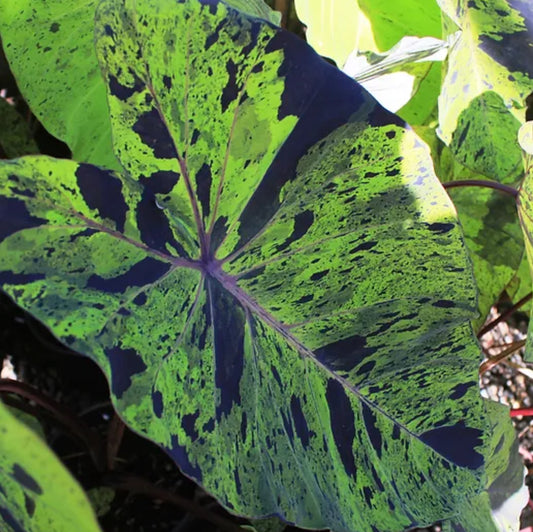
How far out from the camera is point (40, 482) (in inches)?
13.6

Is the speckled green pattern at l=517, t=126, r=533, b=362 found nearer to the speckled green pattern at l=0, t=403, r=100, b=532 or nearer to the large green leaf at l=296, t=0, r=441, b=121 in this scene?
the large green leaf at l=296, t=0, r=441, b=121

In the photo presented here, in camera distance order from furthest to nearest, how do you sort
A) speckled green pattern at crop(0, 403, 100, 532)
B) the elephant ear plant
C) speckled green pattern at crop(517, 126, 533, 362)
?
speckled green pattern at crop(517, 126, 533, 362) → the elephant ear plant → speckled green pattern at crop(0, 403, 100, 532)

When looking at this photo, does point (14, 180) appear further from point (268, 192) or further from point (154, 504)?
point (154, 504)

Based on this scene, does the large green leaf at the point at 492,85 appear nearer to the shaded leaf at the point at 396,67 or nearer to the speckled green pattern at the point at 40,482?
the shaded leaf at the point at 396,67

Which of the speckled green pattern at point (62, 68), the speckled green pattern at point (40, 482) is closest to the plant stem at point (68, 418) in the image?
the speckled green pattern at point (62, 68)

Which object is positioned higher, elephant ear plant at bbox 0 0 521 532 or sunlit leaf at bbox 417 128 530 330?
sunlit leaf at bbox 417 128 530 330

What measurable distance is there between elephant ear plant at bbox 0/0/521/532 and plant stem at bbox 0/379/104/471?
36 centimetres

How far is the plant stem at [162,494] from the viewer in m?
0.86

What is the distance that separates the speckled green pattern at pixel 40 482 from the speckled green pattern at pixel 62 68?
0.44m

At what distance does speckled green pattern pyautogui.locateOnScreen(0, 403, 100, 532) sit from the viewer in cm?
34

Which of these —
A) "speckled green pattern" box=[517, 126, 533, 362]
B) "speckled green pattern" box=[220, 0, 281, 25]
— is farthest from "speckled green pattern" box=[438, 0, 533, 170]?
"speckled green pattern" box=[220, 0, 281, 25]

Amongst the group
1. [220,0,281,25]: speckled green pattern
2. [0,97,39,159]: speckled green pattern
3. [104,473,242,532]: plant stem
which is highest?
[0,97,39,159]: speckled green pattern

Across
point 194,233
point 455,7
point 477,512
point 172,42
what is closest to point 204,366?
point 194,233

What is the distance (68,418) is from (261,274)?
43 cm
